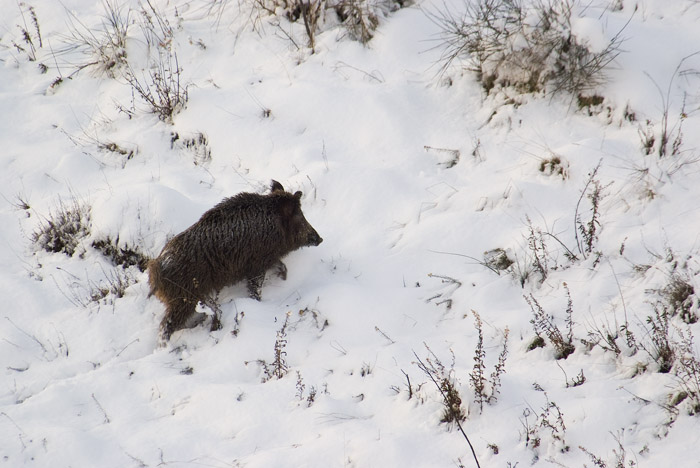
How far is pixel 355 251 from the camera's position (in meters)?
6.12

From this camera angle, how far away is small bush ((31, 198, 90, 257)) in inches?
253

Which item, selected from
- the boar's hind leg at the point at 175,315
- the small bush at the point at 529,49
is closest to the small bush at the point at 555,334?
the boar's hind leg at the point at 175,315

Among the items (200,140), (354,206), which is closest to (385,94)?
(354,206)

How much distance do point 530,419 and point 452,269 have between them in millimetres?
2066

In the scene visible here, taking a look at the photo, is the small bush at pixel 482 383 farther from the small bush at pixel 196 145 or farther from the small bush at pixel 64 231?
the small bush at pixel 196 145

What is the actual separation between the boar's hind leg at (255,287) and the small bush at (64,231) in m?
2.25

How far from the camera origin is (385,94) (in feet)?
24.5

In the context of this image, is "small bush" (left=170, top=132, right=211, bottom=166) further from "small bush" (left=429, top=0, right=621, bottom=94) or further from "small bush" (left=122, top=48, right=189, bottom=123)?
"small bush" (left=429, top=0, right=621, bottom=94)

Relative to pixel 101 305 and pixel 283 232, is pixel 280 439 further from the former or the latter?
pixel 101 305

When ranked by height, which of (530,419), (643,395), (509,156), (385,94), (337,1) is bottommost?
(530,419)

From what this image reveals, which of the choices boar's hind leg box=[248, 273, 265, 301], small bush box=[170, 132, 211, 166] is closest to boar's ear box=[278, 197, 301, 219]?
boar's hind leg box=[248, 273, 265, 301]

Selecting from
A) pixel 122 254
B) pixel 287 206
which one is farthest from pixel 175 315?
pixel 287 206

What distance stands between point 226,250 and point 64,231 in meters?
2.39

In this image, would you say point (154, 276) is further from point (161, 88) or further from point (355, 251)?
point (161, 88)
